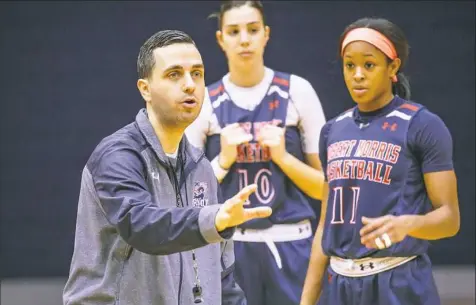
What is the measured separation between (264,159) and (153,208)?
1709 millimetres

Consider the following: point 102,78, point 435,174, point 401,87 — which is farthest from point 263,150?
point 102,78

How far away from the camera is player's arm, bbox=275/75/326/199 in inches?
149

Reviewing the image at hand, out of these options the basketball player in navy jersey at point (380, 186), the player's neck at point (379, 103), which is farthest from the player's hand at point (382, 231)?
the player's neck at point (379, 103)

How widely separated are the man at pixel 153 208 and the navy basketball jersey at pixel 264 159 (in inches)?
48.6

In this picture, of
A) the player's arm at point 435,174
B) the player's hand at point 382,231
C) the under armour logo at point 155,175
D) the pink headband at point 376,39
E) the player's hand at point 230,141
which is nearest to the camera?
the under armour logo at point 155,175

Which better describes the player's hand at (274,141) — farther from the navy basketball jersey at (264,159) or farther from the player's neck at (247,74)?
the player's neck at (247,74)

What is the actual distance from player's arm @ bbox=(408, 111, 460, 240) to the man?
747mm

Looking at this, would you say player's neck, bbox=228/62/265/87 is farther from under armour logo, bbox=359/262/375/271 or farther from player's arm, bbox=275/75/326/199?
under armour logo, bbox=359/262/375/271

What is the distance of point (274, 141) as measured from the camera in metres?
3.74

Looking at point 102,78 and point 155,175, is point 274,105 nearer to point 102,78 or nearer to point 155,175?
point 155,175

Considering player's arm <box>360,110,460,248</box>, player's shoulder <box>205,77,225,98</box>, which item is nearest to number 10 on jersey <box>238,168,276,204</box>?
player's shoulder <box>205,77,225,98</box>

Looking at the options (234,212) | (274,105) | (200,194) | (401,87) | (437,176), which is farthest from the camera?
(274,105)

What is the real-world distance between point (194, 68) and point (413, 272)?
3.44 feet

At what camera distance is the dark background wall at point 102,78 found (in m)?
5.35
